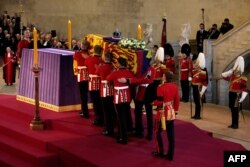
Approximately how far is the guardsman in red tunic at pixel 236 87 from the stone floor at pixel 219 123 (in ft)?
1.22

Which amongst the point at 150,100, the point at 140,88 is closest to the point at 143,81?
the point at 140,88

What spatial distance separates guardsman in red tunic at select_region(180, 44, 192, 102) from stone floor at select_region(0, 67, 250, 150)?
1.87ft

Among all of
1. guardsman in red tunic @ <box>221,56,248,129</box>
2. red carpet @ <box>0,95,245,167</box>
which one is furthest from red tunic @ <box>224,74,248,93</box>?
red carpet @ <box>0,95,245,167</box>

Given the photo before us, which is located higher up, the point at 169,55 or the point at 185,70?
the point at 169,55

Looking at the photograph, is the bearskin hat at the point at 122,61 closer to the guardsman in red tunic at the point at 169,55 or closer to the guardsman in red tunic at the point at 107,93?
the guardsman in red tunic at the point at 107,93

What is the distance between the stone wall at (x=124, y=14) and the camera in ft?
68.5

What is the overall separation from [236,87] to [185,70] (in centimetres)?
407

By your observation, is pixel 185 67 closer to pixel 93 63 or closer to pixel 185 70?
pixel 185 70

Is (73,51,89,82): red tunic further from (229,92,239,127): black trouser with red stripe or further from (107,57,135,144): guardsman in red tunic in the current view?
(229,92,239,127): black trouser with red stripe

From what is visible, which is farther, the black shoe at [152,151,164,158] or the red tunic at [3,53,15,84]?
the red tunic at [3,53,15,84]

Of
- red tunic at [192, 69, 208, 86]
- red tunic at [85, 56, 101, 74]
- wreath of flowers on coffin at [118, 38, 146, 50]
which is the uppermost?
wreath of flowers on coffin at [118, 38, 146, 50]

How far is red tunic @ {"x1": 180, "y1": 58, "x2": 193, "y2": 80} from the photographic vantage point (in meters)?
16.4

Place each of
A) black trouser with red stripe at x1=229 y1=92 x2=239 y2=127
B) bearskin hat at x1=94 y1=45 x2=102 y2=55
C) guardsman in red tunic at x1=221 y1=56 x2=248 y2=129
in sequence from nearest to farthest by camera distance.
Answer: bearskin hat at x1=94 y1=45 x2=102 y2=55, guardsman in red tunic at x1=221 y1=56 x2=248 y2=129, black trouser with red stripe at x1=229 y1=92 x2=239 y2=127

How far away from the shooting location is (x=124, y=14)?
938 inches
